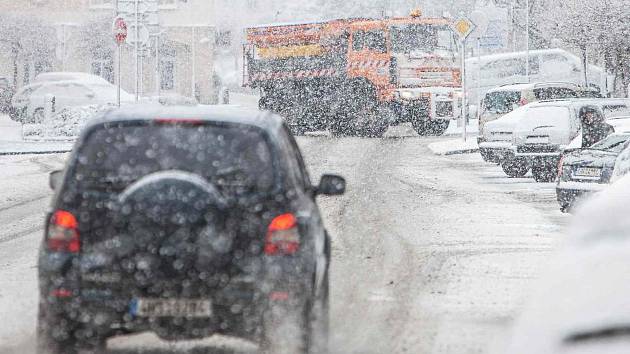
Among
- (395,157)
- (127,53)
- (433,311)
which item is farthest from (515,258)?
(127,53)

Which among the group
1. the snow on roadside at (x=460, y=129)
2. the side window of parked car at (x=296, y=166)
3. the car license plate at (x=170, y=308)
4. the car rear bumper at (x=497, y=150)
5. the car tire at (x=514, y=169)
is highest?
the side window of parked car at (x=296, y=166)

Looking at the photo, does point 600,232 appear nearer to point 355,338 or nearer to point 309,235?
point 309,235

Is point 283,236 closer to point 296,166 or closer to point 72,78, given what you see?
point 296,166

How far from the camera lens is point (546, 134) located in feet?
70.2

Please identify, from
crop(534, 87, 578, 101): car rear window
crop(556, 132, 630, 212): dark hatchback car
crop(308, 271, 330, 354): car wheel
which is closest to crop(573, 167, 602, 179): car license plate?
crop(556, 132, 630, 212): dark hatchback car

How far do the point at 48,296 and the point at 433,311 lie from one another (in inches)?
133

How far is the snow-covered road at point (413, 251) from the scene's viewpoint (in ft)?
27.4

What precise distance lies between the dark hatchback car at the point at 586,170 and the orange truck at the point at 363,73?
16054 mm

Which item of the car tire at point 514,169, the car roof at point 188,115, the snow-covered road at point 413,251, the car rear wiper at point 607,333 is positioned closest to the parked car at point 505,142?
the car tire at point 514,169

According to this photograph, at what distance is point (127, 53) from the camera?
203ft

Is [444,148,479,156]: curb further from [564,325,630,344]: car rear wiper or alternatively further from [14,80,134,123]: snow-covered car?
[564,325,630,344]: car rear wiper

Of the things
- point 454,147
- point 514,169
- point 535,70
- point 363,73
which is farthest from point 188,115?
point 535,70

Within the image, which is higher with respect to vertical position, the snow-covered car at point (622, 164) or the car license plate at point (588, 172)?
the snow-covered car at point (622, 164)

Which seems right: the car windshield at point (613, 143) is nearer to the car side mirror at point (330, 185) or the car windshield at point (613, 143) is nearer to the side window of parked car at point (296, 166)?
the car side mirror at point (330, 185)
